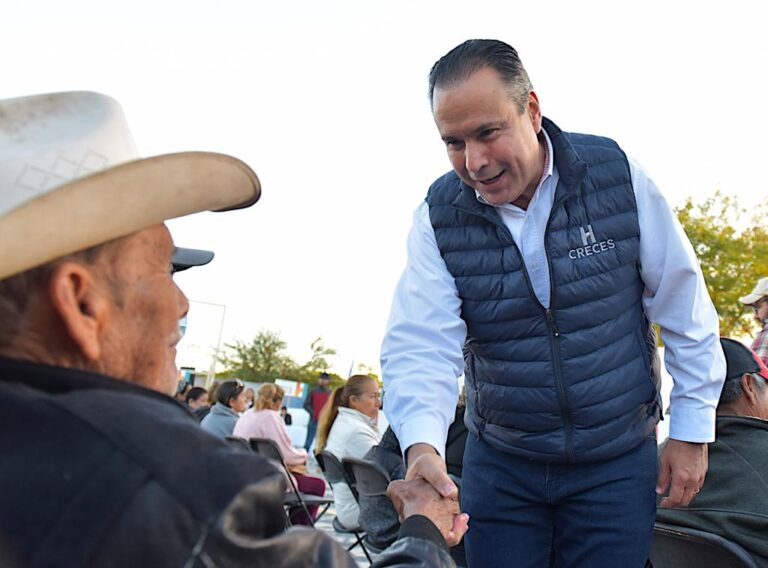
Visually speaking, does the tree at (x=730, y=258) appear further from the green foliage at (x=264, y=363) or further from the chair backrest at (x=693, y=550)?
the green foliage at (x=264, y=363)

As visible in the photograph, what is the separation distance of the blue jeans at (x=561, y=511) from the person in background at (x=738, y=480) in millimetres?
311

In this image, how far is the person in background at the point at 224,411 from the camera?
8688 mm

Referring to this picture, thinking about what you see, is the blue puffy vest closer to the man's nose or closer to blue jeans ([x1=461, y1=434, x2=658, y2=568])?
blue jeans ([x1=461, y1=434, x2=658, y2=568])

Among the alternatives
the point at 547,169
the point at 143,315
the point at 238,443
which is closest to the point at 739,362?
the point at 547,169

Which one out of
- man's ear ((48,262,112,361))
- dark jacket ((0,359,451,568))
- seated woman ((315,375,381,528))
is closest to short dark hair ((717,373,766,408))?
dark jacket ((0,359,451,568))

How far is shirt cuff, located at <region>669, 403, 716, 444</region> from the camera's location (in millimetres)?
2471

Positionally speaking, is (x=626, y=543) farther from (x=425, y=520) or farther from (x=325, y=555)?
(x=325, y=555)

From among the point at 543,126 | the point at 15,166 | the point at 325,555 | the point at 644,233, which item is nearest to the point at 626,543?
the point at 644,233

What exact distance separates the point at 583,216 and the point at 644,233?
0.20 meters

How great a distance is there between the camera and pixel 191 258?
2.01 metres

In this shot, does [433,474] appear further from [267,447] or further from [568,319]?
[267,447]

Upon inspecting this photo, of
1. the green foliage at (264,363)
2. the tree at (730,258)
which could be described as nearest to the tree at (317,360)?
the green foliage at (264,363)

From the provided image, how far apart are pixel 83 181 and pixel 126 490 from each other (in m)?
0.44

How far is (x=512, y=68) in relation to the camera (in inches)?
95.7
